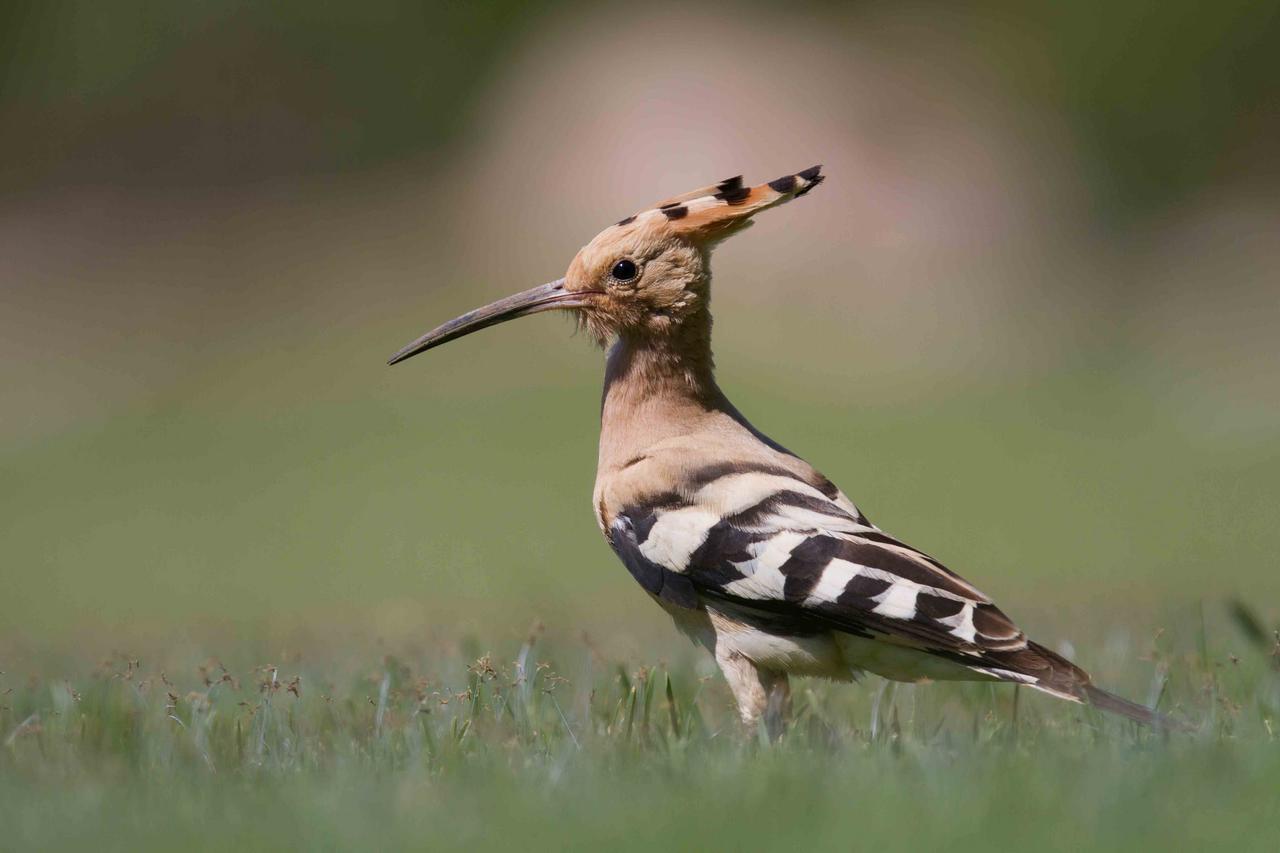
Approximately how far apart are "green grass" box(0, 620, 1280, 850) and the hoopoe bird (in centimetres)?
14

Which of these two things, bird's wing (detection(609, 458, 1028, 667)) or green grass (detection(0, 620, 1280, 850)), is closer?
green grass (detection(0, 620, 1280, 850))

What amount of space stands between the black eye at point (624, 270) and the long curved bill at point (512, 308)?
0.09 metres

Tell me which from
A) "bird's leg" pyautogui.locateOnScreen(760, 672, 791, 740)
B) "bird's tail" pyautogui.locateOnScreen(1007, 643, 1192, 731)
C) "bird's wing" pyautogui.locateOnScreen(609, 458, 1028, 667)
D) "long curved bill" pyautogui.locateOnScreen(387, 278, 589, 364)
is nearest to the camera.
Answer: "bird's tail" pyautogui.locateOnScreen(1007, 643, 1192, 731)

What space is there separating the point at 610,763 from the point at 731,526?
69 cm

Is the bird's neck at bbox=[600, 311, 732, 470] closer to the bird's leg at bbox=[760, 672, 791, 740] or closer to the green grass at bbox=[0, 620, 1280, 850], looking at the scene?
the green grass at bbox=[0, 620, 1280, 850]

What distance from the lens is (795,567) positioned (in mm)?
3318

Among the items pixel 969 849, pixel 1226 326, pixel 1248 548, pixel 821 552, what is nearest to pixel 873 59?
pixel 1226 326

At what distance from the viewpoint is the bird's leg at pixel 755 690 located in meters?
3.45

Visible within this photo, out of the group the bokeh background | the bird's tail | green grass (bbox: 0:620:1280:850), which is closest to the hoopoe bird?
the bird's tail

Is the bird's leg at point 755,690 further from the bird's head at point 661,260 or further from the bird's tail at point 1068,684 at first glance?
the bird's head at point 661,260

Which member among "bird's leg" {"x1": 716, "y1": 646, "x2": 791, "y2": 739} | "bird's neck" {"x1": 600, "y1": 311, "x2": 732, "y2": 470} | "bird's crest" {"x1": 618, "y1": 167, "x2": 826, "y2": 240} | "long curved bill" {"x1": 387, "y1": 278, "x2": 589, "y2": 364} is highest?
"bird's crest" {"x1": 618, "y1": 167, "x2": 826, "y2": 240}

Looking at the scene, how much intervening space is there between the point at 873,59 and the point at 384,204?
16.5ft

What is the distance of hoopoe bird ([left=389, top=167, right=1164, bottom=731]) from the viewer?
321 cm

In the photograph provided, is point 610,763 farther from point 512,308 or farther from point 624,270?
point 512,308
